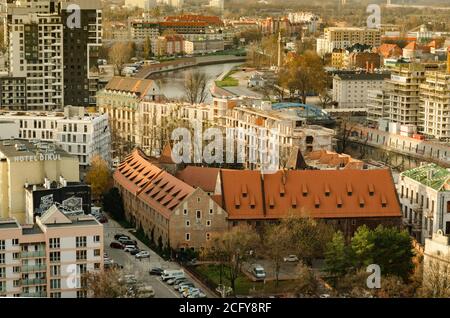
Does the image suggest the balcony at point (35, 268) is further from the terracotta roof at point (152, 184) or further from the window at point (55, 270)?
the terracotta roof at point (152, 184)

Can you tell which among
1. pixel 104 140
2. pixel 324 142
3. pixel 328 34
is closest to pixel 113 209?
pixel 104 140

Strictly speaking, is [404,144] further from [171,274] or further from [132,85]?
[171,274]

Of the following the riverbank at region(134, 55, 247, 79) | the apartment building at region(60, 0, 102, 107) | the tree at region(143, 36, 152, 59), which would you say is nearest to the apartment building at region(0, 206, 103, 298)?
the apartment building at region(60, 0, 102, 107)

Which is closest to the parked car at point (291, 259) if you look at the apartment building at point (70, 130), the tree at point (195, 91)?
the apartment building at point (70, 130)

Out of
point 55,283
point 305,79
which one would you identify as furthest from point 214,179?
point 305,79
